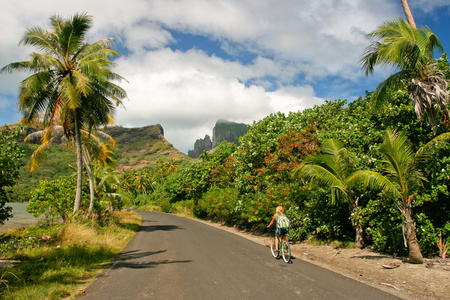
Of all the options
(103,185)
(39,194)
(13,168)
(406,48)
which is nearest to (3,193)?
(13,168)

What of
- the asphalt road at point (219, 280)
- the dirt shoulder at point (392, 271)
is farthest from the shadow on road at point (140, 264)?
the dirt shoulder at point (392, 271)

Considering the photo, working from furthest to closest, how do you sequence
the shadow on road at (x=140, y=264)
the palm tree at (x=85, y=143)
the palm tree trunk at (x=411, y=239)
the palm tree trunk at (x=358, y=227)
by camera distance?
the palm tree at (x=85, y=143) < the palm tree trunk at (x=358, y=227) < the shadow on road at (x=140, y=264) < the palm tree trunk at (x=411, y=239)

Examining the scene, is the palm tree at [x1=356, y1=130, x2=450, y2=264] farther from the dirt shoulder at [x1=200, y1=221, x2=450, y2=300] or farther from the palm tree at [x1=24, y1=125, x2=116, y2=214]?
the palm tree at [x1=24, y1=125, x2=116, y2=214]

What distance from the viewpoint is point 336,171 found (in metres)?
9.88

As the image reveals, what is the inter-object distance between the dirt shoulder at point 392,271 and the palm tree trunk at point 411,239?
0.56ft

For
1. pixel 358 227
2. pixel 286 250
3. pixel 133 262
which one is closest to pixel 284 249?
pixel 286 250

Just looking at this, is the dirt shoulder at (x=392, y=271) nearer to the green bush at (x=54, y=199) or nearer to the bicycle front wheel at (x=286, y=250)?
the bicycle front wheel at (x=286, y=250)

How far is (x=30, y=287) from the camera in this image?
18.0 ft

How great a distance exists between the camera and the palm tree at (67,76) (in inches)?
483

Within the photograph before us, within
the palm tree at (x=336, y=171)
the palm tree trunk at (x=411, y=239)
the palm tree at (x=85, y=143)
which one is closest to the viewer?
the palm tree trunk at (x=411, y=239)

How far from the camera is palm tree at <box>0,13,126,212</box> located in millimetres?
12273

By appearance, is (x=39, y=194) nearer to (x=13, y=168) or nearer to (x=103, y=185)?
(x=103, y=185)

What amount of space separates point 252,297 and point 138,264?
4243 millimetres

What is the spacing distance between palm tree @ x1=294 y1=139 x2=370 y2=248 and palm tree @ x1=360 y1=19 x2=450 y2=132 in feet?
8.67
